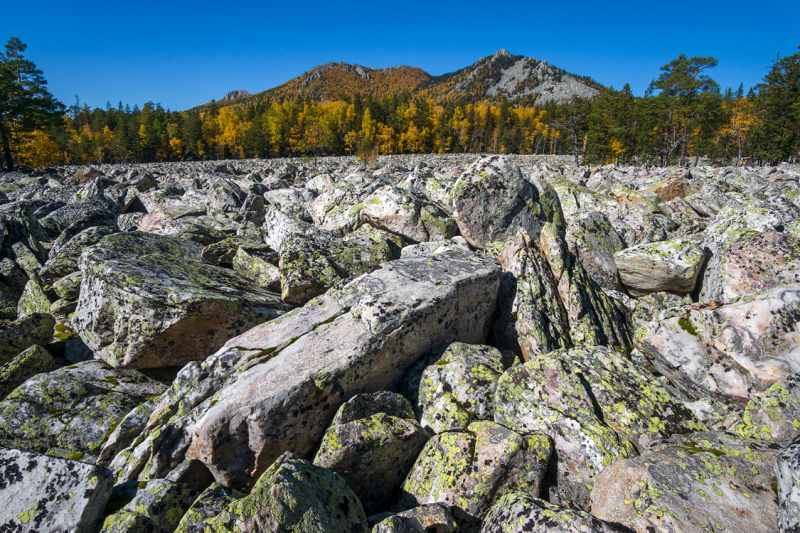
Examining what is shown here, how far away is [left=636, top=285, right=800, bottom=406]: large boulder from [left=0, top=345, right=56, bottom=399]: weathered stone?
1073 cm

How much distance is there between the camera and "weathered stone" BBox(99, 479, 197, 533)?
11.8ft

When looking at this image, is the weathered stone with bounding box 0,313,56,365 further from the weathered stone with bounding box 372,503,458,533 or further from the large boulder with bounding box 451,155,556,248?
the large boulder with bounding box 451,155,556,248

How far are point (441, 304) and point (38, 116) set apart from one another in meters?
84.5

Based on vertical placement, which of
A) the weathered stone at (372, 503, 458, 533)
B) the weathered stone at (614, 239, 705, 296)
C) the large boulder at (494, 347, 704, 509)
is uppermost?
the weathered stone at (614, 239, 705, 296)

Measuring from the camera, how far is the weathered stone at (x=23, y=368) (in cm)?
595

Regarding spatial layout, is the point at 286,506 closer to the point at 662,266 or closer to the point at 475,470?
the point at 475,470

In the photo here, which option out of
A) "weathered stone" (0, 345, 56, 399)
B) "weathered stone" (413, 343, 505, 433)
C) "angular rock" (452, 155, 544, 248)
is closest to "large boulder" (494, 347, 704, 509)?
"weathered stone" (413, 343, 505, 433)

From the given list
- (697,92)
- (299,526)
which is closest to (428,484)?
(299,526)

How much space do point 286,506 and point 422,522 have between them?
147cm

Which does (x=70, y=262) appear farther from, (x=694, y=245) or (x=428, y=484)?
(x=694, y=245)

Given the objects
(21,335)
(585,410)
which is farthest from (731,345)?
(21,335)

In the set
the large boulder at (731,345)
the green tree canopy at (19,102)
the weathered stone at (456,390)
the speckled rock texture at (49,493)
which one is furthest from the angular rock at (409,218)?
the green tree canopy at (19,102)

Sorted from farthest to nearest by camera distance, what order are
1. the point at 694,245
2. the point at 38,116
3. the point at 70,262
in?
the point at 38,116
the point at 70,262
the point at 694,245

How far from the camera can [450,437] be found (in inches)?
185
